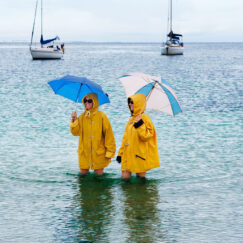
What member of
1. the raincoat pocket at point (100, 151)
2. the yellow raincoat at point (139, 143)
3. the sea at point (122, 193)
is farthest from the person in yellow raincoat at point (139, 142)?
the sea at point (122, 193)

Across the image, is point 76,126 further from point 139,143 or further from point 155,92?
point 155,92

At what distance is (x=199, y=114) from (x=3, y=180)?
10571mm

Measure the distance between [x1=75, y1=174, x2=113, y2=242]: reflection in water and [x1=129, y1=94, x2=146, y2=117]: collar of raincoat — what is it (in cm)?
131

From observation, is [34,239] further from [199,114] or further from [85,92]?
[199,114]

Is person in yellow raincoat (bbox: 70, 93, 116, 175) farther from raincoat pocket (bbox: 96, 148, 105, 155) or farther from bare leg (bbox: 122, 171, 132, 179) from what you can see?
bare leg (bbox: 122, 171, 132, 179)

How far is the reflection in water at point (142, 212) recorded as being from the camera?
541cm

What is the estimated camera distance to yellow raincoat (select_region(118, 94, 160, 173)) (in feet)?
21.6

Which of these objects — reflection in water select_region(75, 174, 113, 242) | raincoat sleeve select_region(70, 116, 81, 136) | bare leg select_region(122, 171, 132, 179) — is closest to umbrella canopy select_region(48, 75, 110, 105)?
raincoat sleeve select_region(70, 116, 81, 136)

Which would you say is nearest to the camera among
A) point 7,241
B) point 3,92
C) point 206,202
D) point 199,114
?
point 7,241

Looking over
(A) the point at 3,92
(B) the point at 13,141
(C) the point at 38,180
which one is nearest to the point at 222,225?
(C) the point at 38,180

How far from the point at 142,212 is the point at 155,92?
1722mm

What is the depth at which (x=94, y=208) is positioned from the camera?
6.38 metres

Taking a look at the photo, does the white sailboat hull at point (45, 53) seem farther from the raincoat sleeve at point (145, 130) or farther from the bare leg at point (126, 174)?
the raincoat sleeve at point (145, 130)

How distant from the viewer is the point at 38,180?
7961 millimetres
